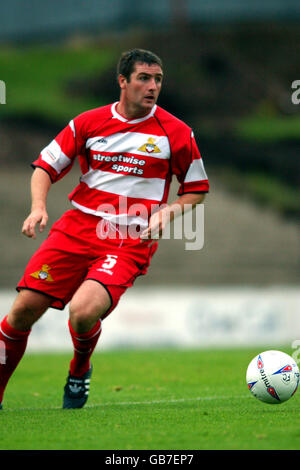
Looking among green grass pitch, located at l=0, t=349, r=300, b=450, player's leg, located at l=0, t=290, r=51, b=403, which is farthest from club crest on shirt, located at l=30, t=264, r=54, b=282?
green grass pitch, located at l=0, t=349, r=300, b=450

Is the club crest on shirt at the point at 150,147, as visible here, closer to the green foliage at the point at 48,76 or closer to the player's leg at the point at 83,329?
the player's leg at the point at 83,329

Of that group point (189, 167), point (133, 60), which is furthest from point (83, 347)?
point (133, 60)

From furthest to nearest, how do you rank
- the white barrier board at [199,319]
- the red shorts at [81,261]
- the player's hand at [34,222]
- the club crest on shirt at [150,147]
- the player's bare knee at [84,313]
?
the white barrier board at [199,319], the club crest on shirt at [150,147], the red shorts at [81,261], the player's bare knee at [84,313], the player's hand at [34,222]

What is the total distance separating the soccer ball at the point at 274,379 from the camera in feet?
20.5

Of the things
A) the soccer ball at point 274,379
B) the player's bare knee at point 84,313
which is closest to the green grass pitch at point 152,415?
the soccer ball at point 274,379

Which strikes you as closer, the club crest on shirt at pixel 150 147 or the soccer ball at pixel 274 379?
the soccer ball at pixel 274 379

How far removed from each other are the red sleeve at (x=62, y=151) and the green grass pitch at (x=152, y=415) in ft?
6.23

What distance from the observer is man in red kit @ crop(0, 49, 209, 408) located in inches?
256

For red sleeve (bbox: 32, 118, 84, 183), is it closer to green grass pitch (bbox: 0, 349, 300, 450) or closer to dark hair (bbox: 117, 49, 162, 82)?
dark hair (bbox: 117, 49, 162, 82)

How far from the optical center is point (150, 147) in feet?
21.8

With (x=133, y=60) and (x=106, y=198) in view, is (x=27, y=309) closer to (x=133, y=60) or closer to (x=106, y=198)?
(x=106, y=198)

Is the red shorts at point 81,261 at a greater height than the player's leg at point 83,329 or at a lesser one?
greater

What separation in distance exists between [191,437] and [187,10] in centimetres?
3994
